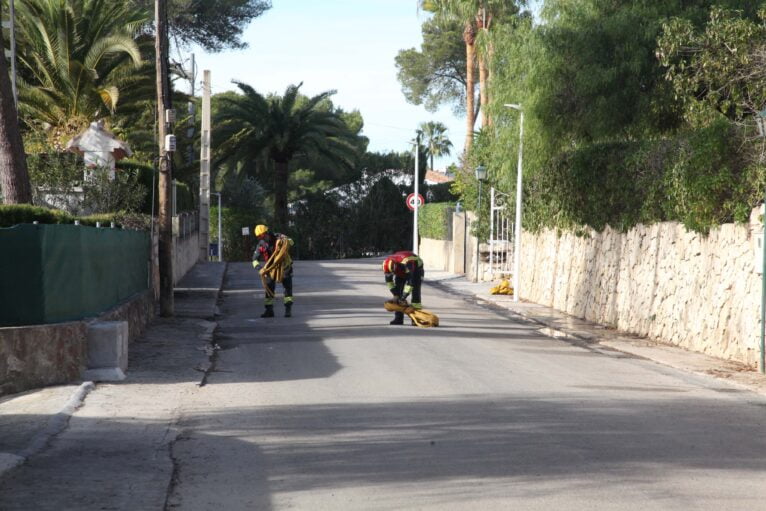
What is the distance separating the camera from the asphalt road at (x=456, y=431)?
7.58 meters

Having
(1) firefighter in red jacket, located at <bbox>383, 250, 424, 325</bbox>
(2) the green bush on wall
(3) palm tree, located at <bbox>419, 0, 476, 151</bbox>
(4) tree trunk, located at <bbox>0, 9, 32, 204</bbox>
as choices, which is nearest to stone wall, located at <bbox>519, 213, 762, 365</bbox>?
(1) firefighter in red jacket, located at <bbox>383, 250, 424, 325</bbox>

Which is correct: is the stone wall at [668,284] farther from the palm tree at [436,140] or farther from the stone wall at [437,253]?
the palm tree at [436,140]

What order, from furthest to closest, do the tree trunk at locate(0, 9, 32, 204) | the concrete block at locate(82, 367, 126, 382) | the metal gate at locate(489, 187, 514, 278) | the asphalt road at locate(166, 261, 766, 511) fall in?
the metal gate at locate(489, 187, 514, 278), the tree trunk at locate(0, 9, 32, 204), the concrete block at locate(82, 367, 126, 382), the asphalt road at locate(166, 261, 766, 511)

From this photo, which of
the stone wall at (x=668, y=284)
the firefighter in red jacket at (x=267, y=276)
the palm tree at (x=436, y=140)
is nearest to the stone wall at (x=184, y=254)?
the firefighter in red jacket at (x=267, y=276)

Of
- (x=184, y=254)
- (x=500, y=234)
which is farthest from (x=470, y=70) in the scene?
(x=184, y=254)

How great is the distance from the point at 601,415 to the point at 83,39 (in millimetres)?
27407

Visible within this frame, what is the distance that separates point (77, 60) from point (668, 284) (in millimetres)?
21077

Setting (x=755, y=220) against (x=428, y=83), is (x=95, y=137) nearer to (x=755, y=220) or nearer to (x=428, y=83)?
(x=755, y=220)

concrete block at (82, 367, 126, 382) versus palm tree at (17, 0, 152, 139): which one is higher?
palm tree at (17, 0, 152, 139)

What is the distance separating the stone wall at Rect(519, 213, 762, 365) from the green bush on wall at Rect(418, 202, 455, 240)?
19.4 metres

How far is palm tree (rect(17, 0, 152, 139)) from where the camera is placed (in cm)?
3291

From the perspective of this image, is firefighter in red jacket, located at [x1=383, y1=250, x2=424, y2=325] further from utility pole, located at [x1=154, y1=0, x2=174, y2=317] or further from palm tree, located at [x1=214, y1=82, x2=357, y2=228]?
palm tree, located at [x1=214, y1=82, x2=357, y2=228]

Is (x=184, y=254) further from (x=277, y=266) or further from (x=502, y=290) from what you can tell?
(x=277, y=266)

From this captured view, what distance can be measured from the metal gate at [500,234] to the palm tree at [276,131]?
15.7m
